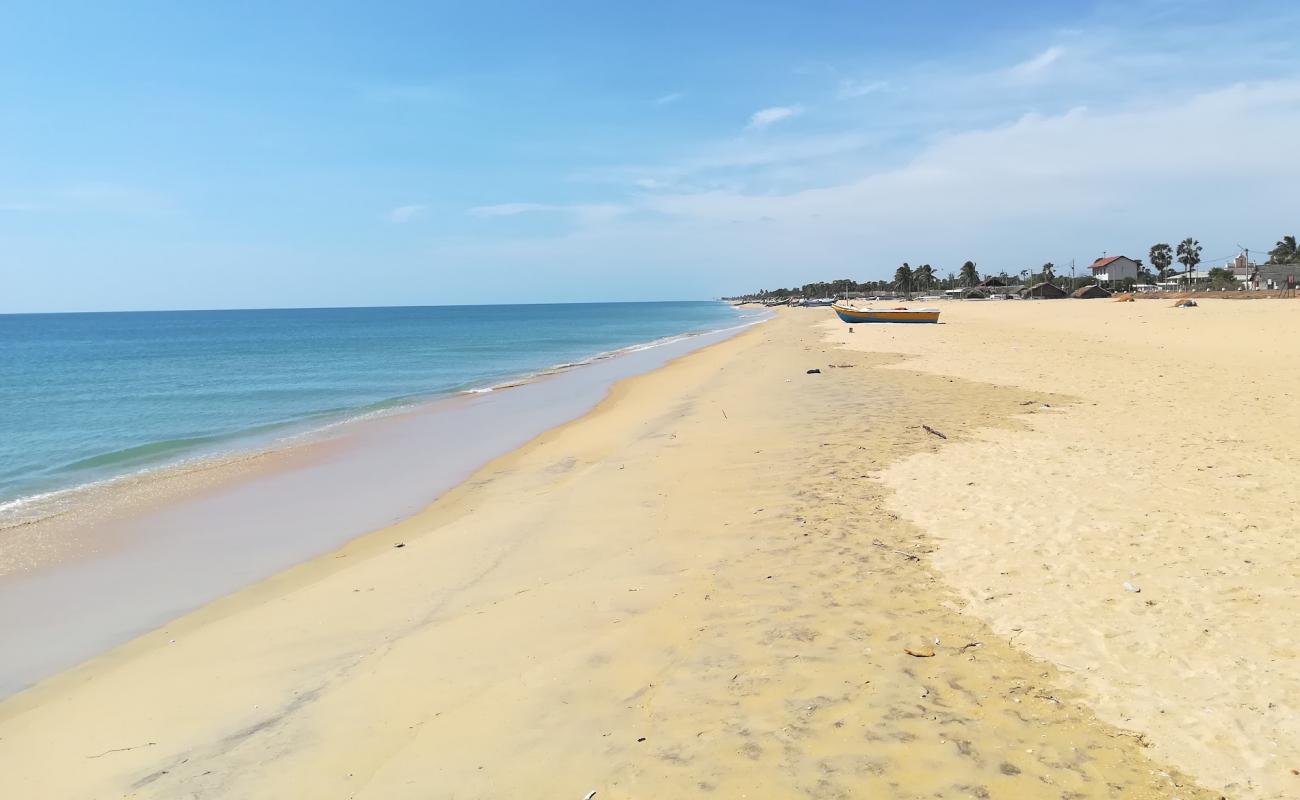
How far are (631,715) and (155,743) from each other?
3119 millimetres

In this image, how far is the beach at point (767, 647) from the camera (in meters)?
3.60

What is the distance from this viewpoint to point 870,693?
409cm

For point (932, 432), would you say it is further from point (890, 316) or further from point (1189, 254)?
point (1189, 254)

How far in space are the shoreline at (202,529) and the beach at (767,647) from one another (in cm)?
68

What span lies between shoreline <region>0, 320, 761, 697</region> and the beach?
2.22 feet

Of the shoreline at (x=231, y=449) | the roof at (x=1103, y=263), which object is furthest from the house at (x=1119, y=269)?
the shoreline at (x=231, y=449)

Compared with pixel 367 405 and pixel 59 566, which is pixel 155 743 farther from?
pixel 367 405

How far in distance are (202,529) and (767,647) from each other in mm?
8842

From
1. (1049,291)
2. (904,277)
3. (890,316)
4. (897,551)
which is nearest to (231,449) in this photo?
(897,551)

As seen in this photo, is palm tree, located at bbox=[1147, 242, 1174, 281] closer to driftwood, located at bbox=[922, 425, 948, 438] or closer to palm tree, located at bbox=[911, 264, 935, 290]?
palm tree, located at bbox=[911, 264, 935, 290]

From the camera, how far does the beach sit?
3.60 meters

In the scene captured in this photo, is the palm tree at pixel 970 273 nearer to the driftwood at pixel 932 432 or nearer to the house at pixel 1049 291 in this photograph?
the house at pixel 1049 291

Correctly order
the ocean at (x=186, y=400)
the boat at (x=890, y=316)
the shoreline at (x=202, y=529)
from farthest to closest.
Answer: the boat at (x=890, y=316) < the ocean at (x=186, y=400) < the shoreline at (x=202, y=529)

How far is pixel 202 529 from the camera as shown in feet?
32.4
